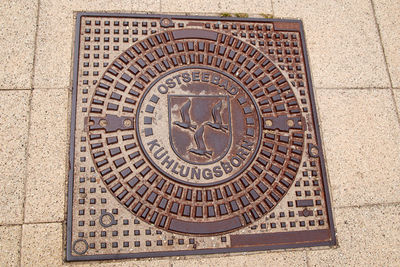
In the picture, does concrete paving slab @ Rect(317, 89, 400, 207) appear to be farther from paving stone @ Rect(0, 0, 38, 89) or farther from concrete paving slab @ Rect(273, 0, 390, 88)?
paving stone @ Rect(0, 0, 38, 89)

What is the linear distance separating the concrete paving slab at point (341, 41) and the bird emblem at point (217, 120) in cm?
128

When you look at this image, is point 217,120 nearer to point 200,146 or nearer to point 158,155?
point 200,146

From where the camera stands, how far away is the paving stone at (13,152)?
3.48 meters

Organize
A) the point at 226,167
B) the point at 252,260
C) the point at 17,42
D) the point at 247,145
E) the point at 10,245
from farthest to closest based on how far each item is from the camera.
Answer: the point at 17,42 → the point at 247,145 → the point at 226,167 → the point at 252,260 → the point at 10,245

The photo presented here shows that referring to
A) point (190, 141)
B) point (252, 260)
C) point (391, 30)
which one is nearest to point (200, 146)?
point (190, 141)

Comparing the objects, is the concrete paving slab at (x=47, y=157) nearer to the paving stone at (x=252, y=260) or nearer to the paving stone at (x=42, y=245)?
the paving stone at (x=42, y=245)

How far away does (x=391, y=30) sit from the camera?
4.59 metres

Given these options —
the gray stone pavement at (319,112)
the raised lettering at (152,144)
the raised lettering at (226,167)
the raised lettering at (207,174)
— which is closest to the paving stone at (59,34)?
the gray stone pavement at (319,112)

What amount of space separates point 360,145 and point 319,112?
596 mm

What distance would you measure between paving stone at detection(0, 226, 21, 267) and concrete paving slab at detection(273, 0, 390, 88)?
367cm

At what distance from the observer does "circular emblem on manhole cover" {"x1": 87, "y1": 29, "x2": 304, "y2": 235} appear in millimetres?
3623

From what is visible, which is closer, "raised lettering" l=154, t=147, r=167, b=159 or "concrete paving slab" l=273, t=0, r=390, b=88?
"raised lettering" l=154, t=147, r=167, b=159

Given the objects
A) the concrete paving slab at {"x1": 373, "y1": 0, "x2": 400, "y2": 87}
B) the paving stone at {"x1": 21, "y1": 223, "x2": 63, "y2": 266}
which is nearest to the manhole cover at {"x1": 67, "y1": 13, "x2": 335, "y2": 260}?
the paving stone at {"x1": 21, "y1": 223, "x2": 63, "y2": 266}

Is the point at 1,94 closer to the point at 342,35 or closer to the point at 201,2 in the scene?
the point at 201,2
